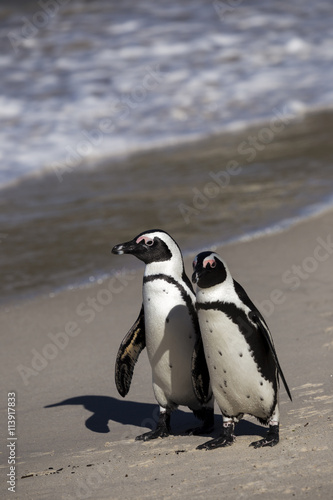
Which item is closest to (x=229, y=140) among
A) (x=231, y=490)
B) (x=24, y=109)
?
(x=24, y=109)

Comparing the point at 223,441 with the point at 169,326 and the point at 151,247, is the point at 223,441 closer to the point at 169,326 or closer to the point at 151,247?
the point at 169,326

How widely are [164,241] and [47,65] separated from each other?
10349 mm

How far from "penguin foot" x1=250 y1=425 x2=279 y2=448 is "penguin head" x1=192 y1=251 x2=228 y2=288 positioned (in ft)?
2.18

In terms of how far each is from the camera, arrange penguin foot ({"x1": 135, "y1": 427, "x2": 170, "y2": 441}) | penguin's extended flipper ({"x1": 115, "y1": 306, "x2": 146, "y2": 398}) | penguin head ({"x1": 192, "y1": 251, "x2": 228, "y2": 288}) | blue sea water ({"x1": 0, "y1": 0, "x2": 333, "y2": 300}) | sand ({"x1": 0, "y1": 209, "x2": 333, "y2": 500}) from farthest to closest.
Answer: blue sea water ({"x1": 0, "y1": 0, "x2": 333, "y2": 300}) → penguin's extended flipper ({"x1": 115, "y1": 306, "x2": 146, "y2": 398}) → penguin foot ({"x1": 135, "y1": 427, "x2": 170, "y2": 441}) → penguin head ({"x1": 192, "y1": 251, "x2": 228, "y2": 288}) → sand ({"x1": 0, "y1": 209, "x2": 333, "y2": 500})

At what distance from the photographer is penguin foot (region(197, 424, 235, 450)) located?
3.61 m

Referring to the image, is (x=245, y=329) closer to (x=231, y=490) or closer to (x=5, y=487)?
(x=231, y=490)

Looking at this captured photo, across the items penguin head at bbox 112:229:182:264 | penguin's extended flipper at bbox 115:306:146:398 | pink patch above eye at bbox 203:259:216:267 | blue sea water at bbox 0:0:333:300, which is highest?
pink patch above eye at bbox 203:259:216:267

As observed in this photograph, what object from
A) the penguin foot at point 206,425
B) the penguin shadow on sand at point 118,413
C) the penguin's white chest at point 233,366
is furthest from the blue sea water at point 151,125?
the penguin's white chest at point 233,366

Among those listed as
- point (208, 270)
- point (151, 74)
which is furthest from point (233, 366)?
point (151, 74)

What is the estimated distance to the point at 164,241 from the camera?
3.86 meters

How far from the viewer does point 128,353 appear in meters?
4.04

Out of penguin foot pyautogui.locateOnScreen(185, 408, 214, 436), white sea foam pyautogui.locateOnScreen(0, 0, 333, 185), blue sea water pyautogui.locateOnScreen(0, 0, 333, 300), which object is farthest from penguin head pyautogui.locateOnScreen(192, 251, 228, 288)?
white sea foam pyautogui.locateOnScreen(0, 0, 333, 185)

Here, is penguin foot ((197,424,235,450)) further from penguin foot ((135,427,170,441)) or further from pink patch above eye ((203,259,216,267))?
pink patch above eye ((203,259,216,267))

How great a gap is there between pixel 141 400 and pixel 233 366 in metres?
1.01
